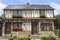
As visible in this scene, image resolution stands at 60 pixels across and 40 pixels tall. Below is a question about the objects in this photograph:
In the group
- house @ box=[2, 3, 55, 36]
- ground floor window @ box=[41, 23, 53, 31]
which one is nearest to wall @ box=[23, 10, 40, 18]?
house @ box=[2, 3, 55, 36]

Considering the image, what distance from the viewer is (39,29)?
4778cm

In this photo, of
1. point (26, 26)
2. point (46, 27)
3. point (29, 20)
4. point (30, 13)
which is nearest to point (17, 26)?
point (26, 26)

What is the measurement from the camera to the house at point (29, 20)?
47.7m

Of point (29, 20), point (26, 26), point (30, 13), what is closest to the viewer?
point (29, 20)

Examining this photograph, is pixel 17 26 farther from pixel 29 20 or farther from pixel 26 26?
pixel 29 20

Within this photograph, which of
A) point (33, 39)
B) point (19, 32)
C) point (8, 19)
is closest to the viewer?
point (33, 39)

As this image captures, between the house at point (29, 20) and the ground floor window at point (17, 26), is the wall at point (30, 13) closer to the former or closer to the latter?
the house at point (29, 20)

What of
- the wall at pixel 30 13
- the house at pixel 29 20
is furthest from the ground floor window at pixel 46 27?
the wall at pixel 30 13

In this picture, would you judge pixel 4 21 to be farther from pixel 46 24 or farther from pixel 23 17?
pixel 46 24

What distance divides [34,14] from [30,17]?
1103mm

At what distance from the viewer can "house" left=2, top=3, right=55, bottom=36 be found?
47.7 metres

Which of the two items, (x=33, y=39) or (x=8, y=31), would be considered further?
(x=8, y=31)

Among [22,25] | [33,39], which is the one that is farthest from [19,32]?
[33,39]

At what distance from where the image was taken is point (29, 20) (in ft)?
157
